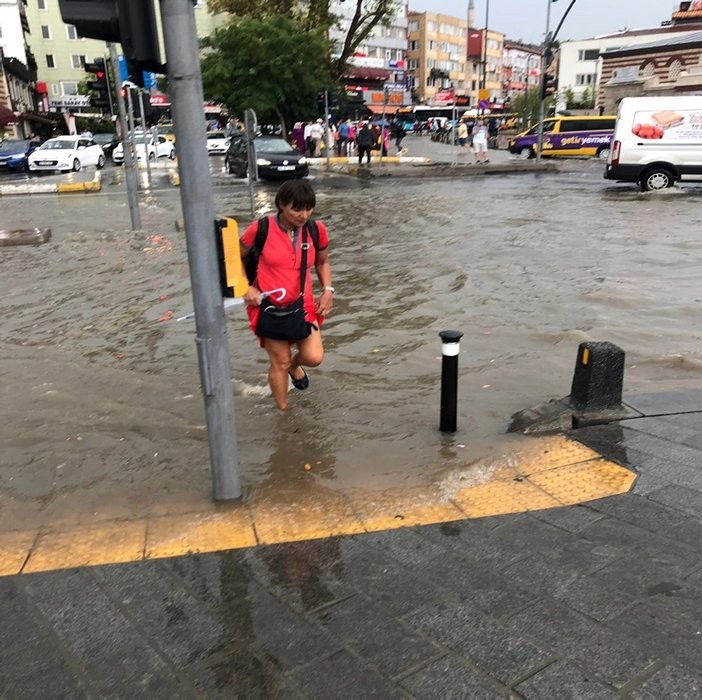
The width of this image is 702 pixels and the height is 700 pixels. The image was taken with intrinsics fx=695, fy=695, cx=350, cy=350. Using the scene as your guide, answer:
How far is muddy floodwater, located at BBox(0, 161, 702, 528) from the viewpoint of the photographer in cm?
420

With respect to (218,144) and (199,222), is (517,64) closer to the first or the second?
(218,144)

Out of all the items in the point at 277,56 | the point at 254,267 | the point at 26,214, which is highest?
the point at 277,56

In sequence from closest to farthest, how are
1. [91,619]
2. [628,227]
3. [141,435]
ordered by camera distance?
[91,619]
[141,435]
[628,227]

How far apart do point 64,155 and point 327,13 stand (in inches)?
821

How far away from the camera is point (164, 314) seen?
7973 mm

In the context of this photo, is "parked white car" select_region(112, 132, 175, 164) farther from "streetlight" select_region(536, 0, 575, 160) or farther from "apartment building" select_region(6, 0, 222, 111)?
"apartment building" select_region(6, 0, 222, 111)

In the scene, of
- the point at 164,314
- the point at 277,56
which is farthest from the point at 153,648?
the point at 277,56

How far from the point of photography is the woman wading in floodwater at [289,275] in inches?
162

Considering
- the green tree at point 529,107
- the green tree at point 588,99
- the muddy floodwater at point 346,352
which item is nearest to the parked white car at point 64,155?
the muddy floodwater at point 346,352

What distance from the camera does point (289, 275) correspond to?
427 cm

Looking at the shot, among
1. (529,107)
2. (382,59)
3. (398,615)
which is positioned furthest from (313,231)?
(382,59)

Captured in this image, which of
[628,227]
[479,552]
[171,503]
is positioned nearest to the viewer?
[479,552]

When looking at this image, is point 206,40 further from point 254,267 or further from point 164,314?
point 254,267

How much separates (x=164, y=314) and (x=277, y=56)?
29.5 metres
